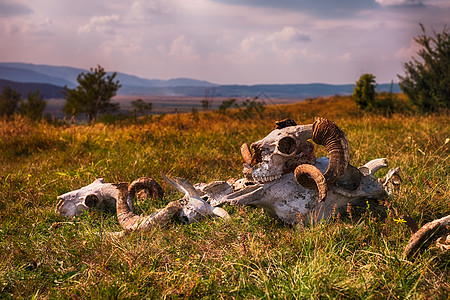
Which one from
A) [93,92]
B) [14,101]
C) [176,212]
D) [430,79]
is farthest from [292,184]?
[14,101]

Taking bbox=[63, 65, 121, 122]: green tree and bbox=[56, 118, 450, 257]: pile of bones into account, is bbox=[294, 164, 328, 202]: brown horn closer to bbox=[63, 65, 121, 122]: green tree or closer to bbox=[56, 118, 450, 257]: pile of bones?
bbox=[56, 118, 450, 257]: pile of bones

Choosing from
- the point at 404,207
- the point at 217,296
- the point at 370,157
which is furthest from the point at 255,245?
the point at 370,157

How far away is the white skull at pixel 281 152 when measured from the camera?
13.2 feet

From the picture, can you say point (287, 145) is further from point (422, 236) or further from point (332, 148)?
point (422, 236)

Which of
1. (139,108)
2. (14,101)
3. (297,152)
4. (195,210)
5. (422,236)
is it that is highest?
(297,152)

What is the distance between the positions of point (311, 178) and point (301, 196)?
0.33 m

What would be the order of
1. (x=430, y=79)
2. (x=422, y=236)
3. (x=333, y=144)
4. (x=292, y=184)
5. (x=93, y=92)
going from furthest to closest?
(x=93, y=92)
(x=430, y=79)
(x=292, y=184)
(x=333, y=144)
(x=422, y=236)

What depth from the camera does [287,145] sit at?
4121mm

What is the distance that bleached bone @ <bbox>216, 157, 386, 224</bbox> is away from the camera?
4.05m

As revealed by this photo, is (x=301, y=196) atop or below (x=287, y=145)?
below

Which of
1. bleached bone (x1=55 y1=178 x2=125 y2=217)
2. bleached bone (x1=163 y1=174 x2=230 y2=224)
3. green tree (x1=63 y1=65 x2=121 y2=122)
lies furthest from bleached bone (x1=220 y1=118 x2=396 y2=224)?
green tree (x1=63 y1=65 x2=121 y2=122)

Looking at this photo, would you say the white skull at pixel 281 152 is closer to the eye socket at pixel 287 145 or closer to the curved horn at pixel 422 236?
the eye socket at pixel 287 145

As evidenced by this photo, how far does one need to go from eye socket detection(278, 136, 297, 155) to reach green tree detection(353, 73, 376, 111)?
24404mm

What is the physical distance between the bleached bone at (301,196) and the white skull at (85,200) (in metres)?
2.09
